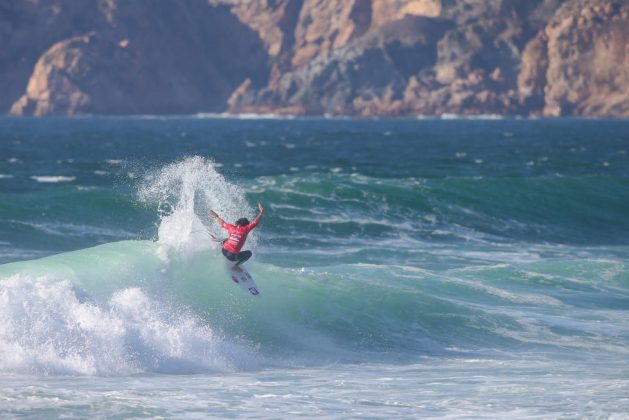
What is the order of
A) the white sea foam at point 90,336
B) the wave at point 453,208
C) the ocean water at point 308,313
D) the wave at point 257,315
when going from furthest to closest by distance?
1. the wave at point 453,208
2. the wave at point 257,315
3. the white sea foam at point 90,336
4. the ocean water at point 308,313

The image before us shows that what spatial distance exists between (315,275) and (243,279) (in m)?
2.87

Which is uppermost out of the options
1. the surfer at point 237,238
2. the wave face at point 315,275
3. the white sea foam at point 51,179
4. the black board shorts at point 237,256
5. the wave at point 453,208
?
the surfer at point 237,238

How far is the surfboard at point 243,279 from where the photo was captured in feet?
61.0

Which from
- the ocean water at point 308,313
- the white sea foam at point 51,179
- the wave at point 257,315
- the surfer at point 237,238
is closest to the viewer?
the ocean water at point 308,313

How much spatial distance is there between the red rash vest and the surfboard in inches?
18.5

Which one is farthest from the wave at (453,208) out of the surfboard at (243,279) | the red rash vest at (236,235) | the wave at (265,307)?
the red rash vest at (236,235)

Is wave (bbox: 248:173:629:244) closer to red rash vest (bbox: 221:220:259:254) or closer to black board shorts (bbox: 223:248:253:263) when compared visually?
black board shorts (bbox: 223:248:253:263)

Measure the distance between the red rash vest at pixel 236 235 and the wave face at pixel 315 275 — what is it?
3.51 feet

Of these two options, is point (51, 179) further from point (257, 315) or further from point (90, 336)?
point (90, 336)

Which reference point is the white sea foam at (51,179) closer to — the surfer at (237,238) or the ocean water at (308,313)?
the ocean water at (308,313)

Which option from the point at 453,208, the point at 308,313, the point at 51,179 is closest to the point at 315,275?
the point at 308,313

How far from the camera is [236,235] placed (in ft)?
59.1

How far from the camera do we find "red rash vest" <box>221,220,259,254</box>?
17844mm

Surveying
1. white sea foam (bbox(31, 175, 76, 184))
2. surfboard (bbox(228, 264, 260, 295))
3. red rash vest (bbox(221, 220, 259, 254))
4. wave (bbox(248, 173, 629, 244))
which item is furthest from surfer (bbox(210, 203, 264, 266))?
white sea foam (bbox(31, 175, 76, 184))
